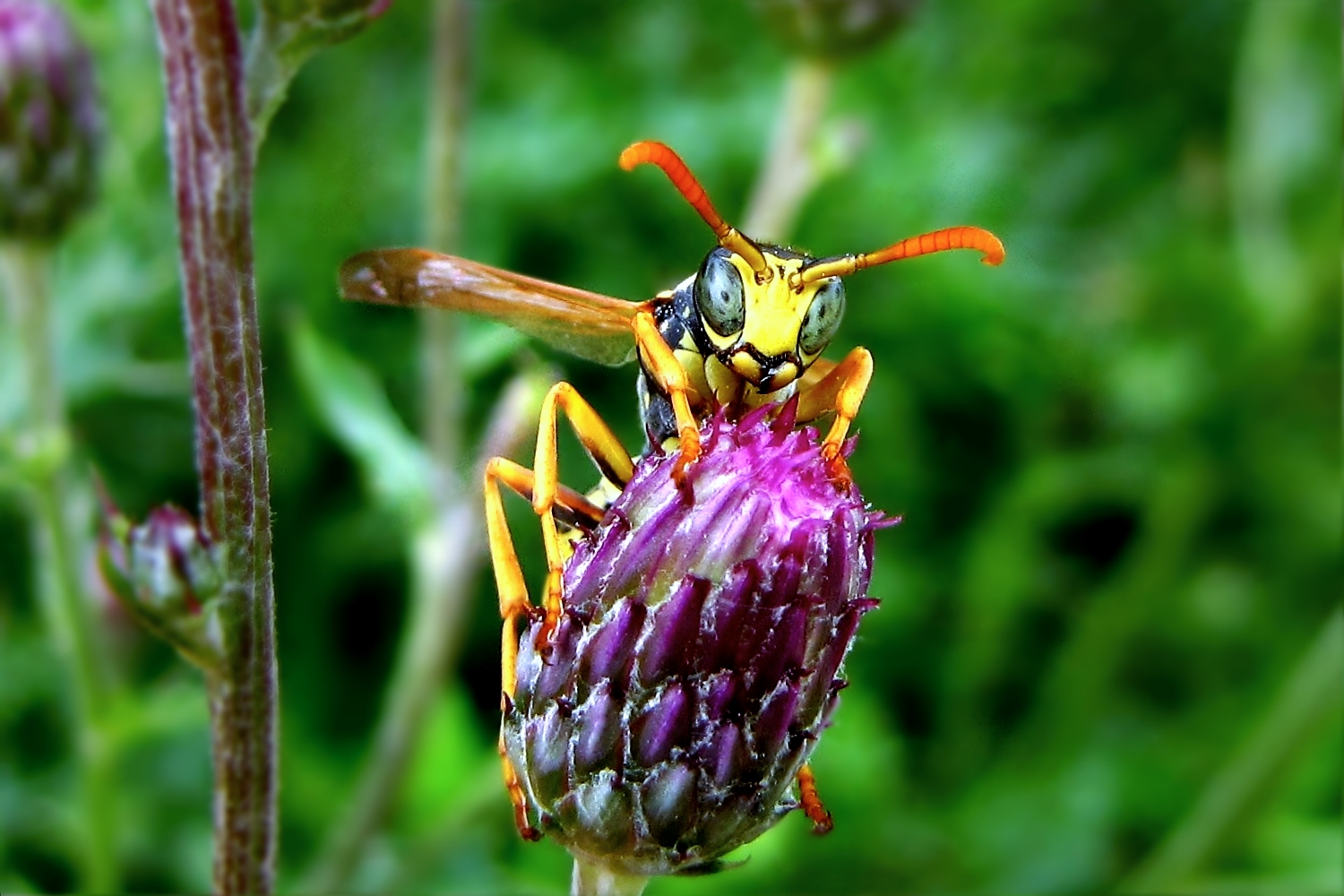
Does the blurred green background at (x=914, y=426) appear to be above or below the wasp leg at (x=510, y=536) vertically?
above

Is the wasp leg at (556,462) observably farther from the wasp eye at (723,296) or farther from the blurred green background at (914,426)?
the blurred green background at (914,426)

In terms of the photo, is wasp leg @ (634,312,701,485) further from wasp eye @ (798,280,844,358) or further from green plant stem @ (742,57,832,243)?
green plant stem @ (742,57,832,243)

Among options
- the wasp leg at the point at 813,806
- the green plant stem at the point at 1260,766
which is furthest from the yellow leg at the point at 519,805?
the green plant stem at the point at 1260,766

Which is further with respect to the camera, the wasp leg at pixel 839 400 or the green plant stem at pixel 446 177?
the green plant stem at pixel 446 177

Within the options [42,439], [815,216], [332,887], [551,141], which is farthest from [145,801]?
[815,216]

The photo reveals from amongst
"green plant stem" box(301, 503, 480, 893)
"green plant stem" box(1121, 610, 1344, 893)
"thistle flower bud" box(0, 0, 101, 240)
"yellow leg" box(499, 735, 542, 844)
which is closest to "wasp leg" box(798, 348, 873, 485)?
"yellow leg" box(499, 735, 542, 844)

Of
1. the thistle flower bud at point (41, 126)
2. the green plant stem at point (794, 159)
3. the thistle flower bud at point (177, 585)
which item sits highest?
the green plant stem at point (794, 159)
